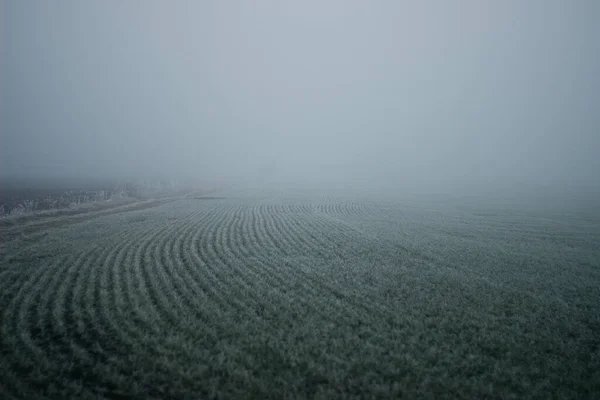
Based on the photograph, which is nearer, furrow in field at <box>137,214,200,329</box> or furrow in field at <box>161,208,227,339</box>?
furrow in field at <box>161,208,227,339</box>

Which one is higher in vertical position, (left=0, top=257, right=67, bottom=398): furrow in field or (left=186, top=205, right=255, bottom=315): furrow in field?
(left=186, top=205, right=255, bottom=315): furrow in field

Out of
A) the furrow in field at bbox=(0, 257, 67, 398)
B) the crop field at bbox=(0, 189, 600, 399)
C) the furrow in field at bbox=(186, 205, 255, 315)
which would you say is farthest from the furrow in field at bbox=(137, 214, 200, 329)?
the furrow in field at bbox=(0, 257, 67, 398)

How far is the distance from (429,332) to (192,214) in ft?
89.3

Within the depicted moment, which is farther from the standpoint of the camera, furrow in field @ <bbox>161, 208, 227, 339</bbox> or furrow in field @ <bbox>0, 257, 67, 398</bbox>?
furrow in field @ <bbox>161, 208, 227, 339</bbox>

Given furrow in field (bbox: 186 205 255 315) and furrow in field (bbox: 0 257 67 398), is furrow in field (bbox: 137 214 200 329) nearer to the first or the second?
furrow in field (bbox: 186 205 255 315)

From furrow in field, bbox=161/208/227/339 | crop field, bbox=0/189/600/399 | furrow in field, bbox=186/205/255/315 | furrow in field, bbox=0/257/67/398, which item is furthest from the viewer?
furrow in field, bbox=186/205/255/315

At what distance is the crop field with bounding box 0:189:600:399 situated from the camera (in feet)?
21.9

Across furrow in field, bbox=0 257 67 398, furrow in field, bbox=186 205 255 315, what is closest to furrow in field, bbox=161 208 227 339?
furrow in field, bbox=186 205 255 315

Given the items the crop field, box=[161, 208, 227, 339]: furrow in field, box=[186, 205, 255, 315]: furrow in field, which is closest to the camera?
the crop field

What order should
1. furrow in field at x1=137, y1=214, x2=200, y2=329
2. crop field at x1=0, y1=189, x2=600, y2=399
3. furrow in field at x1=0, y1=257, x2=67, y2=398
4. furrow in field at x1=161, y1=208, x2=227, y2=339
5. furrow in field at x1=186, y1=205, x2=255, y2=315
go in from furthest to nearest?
1. furrow in field at x1=186, y1=205, x2=255, y2=315
2. furrow in field at x1=137, y1=214, x2=200, y2=329
3. furrow in field at x1=161, y1=208, x2=227, y2=339
4. furrow in field at x1=0, y1=257, x2=67, y2=398
5. crop field at x1=0, y1=189, x2=600, y2=399

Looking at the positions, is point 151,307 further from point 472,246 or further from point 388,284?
point 472,246

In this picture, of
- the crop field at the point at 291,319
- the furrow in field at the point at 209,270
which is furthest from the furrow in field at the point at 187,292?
the furrow in field at the point at 209,270

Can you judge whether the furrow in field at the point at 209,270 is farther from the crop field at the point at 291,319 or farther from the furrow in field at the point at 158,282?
the furrow in field at the point at 158,282

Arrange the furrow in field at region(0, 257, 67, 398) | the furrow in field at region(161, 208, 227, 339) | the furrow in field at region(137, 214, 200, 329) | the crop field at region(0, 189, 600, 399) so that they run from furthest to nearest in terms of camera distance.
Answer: the furrow in field at region(137, 214, 200, 329), the furrow in field at region(161, 208, 227, 339), the furrow in field at region(0, 257, 67, 398), the crop field at region(0, 189, 600, 399)
